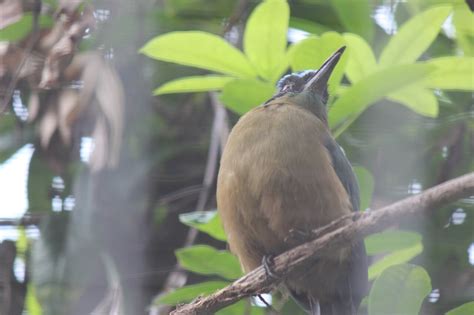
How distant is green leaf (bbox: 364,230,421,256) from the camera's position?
1453 mm

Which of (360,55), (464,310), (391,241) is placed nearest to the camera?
(464,310)

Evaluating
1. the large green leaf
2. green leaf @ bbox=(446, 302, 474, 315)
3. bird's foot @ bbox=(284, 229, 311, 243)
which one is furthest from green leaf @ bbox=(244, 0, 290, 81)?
green leaf @ bbox=(446, 302, 474, 315)

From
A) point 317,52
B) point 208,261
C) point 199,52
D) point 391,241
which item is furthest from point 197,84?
point 391,241

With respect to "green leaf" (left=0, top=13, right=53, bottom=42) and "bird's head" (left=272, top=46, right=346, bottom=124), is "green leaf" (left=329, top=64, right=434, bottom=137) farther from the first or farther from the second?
"green leaf" (left=0, top=13, right=53, bottom=42)

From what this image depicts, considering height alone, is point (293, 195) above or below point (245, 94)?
below

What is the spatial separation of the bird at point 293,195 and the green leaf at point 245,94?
0.04 meters

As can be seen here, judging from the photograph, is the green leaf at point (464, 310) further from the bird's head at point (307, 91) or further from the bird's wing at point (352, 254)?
the bird's head at point (307, 91)

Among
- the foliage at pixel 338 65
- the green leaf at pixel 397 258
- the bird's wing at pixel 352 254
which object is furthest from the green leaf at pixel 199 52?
the green leaf at pixel 397 258

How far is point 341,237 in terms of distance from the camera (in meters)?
1.25

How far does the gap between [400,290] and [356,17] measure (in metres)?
0.59

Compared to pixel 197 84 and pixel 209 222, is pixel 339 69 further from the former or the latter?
pixel 209 222

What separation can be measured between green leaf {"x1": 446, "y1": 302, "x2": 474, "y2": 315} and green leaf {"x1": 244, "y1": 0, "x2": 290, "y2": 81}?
57cm

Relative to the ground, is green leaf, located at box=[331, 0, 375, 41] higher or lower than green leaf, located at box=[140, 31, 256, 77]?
higher

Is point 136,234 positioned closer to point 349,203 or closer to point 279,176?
point 279,176
